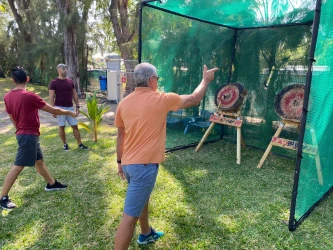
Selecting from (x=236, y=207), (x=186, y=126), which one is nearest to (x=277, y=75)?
(x=186, y=126)

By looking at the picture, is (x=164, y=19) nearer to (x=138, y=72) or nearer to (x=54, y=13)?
(x=138, y=72)

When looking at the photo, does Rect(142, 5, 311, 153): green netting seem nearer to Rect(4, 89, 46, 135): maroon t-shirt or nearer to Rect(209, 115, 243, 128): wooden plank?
Rect(209, 115, 243, 128): wooden plank

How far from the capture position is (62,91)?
4484 millimetres

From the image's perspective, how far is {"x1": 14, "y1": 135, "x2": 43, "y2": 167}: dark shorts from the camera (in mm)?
2814

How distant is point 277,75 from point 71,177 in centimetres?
393

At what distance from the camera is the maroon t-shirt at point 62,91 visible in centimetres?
446

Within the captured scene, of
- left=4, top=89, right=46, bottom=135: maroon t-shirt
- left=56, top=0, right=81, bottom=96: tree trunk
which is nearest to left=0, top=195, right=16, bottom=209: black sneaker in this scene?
left=4, top=89, right=46, bottom=135: maroon t-shirt

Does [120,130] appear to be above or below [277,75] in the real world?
below

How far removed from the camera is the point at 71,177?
12.3 feet

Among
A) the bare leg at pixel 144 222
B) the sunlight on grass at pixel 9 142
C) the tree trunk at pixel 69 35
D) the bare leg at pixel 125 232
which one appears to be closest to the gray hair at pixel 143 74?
the bare leg at pixel 125 232

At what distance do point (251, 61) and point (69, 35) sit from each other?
29.9 feet

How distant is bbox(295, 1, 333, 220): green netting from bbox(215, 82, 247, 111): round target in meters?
1.70

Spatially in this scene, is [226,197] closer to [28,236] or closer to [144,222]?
[144,222]

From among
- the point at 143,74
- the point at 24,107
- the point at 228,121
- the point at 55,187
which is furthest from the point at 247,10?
the point at 55,187
